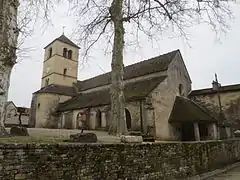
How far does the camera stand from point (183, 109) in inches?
773

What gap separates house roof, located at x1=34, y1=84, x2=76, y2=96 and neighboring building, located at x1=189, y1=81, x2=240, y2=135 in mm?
17104

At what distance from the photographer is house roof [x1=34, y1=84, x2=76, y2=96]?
29.3m

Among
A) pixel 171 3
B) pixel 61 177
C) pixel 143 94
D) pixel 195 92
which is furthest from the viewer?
pixel 195 92

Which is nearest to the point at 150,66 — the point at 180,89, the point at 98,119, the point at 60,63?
the point at 180,89

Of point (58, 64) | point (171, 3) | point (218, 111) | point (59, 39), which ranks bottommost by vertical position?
point (218, 111)

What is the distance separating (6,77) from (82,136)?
293cm

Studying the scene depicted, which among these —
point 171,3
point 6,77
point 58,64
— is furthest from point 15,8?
point 58,64

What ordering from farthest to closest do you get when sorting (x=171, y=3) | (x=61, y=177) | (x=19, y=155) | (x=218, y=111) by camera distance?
(x=218, y=111) < (x=171, y=3) < (x=61, y=177) < (x=19, y=155)

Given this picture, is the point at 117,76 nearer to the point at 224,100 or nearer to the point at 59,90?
the point at 224,100

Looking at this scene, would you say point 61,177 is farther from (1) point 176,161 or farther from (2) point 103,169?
(1) point 176,161

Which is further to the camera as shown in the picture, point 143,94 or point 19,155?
point 143,94

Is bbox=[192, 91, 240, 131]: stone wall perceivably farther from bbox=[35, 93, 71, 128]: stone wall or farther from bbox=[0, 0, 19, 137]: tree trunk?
bbox=[0, 0, 19, 137]: tree trunk

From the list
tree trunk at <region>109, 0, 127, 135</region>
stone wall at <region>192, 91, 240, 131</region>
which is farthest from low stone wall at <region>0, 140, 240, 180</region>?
stone wall at <region>192, 91, 240, 131</region>

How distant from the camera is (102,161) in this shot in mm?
6305
